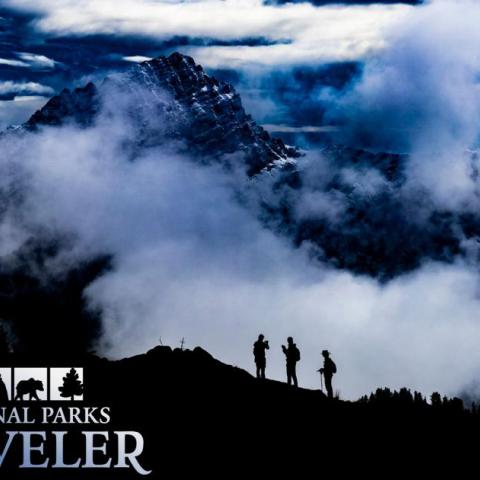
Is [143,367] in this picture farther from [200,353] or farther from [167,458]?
[167,458]

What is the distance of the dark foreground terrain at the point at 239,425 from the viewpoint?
2881cm

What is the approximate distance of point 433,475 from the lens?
29625 mm

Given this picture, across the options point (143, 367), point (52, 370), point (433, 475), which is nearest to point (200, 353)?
point (143, 367)

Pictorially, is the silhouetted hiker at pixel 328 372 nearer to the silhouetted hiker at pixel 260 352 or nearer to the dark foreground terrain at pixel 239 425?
the dark foreground terrain at pixel 239 425

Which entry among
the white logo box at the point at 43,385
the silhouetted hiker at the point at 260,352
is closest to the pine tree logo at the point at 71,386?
the white logo box at the point at 43,385

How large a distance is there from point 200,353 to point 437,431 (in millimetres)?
13045

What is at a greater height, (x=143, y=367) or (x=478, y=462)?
(x=143, y=367)

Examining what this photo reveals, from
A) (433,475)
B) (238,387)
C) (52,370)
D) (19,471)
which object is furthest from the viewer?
(238,387)

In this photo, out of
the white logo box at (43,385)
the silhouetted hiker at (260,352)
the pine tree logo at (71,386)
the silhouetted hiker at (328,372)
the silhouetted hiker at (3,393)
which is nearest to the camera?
the silhouetted hiker at (3,393)

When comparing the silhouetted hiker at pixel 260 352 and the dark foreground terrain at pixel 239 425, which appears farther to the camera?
the silhouetted hiker at pixel 260 352

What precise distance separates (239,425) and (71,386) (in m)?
7.74

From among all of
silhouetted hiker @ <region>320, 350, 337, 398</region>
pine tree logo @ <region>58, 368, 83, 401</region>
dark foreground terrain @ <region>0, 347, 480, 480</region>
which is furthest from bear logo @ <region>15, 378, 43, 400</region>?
silhouetted hiker @ <region>320, 350, 337, 398</region>

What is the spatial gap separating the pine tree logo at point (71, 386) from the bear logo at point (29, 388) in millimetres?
956

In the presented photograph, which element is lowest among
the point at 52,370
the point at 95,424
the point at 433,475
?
the point at 433,475
